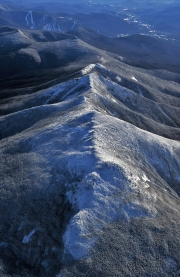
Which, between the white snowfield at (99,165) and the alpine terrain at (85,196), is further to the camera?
the white snowfield at (99,165)

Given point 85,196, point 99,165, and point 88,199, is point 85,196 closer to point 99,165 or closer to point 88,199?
point 88,199

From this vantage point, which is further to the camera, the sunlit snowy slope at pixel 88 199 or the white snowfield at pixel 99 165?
the white snowfield at pixel 99 165

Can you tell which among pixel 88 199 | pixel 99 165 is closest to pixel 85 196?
pixel 88 199

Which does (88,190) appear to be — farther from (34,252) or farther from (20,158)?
(20,158)

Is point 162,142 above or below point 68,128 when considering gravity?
below

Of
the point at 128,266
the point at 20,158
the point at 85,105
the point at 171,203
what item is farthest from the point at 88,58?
the point at 128,266
